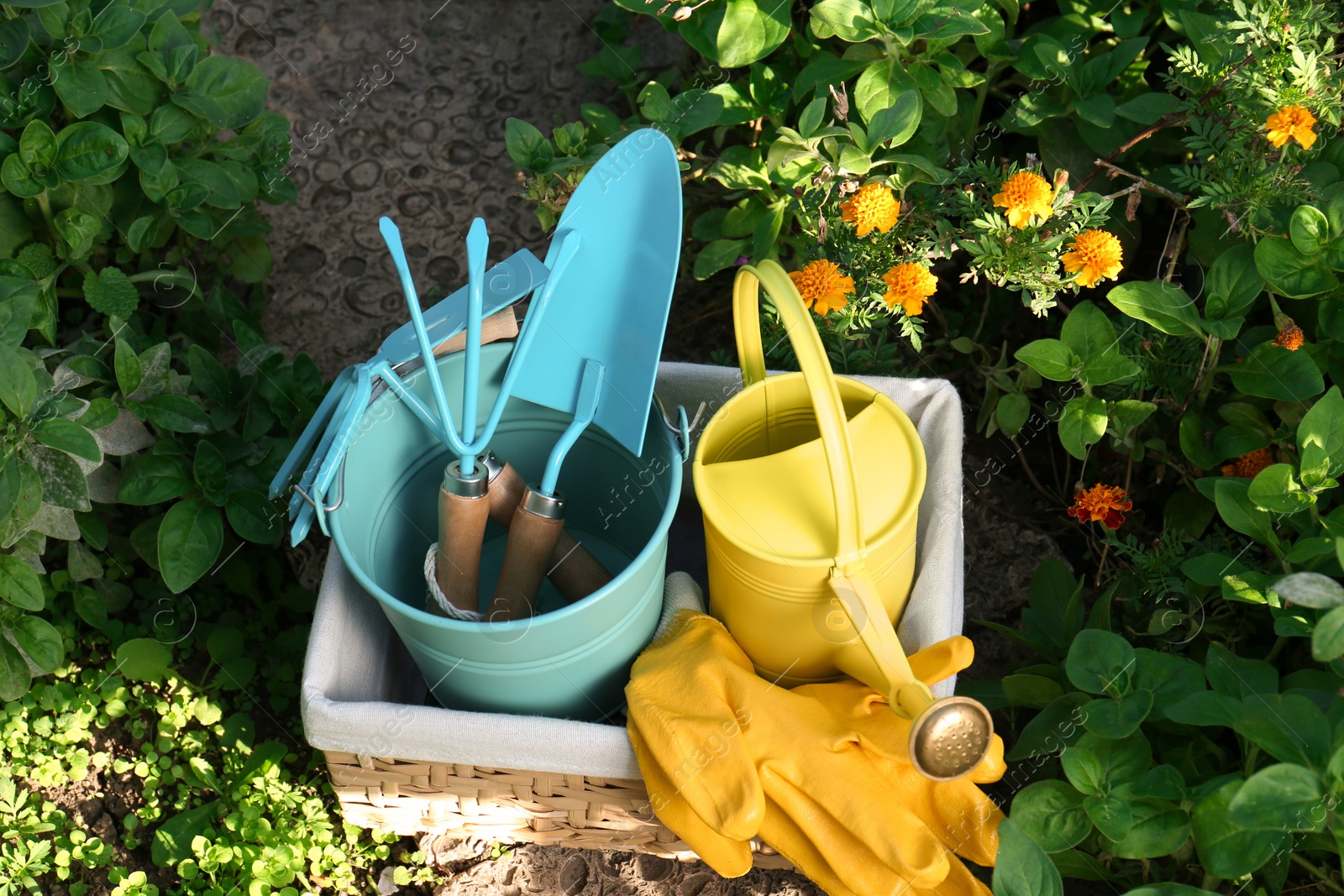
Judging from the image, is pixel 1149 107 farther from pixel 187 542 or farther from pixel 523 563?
pixel 187 542

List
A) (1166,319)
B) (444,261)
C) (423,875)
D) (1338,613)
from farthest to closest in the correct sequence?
(444,261)
(423,875)
(1166,319)
(1338,613)

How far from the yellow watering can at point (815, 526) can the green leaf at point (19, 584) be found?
64 centimetres

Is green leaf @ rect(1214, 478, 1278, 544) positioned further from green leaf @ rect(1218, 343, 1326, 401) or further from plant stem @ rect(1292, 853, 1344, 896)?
plant stem @ rect(1292, 853, 1344, 896)

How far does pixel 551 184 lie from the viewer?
46.1 inches

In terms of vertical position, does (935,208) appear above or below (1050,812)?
above

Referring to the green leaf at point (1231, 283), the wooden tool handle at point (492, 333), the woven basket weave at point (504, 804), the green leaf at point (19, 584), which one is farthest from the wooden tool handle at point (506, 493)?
the green leaf at point (1231, 283)

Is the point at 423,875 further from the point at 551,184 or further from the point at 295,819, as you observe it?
the point at 551,184

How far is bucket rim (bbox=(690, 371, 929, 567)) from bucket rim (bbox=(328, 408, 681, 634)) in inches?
0.9

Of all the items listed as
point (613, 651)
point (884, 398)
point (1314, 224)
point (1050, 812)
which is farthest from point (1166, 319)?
point (613, 651)

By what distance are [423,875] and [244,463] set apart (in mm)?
477

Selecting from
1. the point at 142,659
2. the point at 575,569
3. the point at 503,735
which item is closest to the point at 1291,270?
the point at 575,569

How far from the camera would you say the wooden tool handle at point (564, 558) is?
3.27 ft

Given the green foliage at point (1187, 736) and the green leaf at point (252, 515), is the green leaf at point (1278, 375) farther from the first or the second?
the green leaf at point (252, 515)

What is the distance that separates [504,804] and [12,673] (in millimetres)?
537
